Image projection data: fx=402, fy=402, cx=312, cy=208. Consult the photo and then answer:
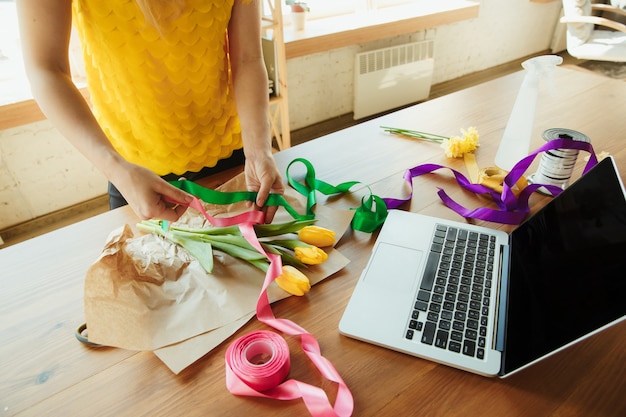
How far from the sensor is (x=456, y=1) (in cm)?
335

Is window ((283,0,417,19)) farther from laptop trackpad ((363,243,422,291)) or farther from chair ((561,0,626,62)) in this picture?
laptop trackpad ((363,243,422,291))

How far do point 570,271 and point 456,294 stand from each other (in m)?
0.18

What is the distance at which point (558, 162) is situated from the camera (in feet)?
3.19

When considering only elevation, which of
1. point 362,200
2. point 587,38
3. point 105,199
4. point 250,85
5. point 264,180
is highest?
point 250,85

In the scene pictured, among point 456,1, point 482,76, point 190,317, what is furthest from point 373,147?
point 482,76

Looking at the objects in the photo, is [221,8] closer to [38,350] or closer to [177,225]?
[177,225]

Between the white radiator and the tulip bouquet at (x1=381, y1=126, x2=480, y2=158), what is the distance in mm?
1905

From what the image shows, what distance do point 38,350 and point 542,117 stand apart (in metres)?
1.52

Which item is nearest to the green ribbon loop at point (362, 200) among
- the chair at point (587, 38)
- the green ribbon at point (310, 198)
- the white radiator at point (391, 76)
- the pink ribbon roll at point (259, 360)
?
the green ribbon at point (310, 198)

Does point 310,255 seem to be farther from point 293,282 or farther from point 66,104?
point 66,104

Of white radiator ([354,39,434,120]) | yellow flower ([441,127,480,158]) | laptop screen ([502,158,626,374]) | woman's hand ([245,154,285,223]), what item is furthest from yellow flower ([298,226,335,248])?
white radiator ([354,39,434,120])

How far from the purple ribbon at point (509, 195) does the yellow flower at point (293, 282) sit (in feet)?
1.11

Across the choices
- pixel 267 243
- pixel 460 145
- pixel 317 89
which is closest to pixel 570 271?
pixel 267 243

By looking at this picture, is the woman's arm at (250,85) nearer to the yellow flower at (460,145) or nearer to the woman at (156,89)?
the woman at (156,89)
